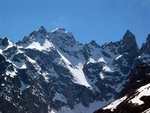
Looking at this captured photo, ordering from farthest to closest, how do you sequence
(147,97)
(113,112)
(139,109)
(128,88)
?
(128,88) < (113,112) < (147,97) < (139,109)

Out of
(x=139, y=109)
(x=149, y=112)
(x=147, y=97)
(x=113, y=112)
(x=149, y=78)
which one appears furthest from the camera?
(x=149, y=78)

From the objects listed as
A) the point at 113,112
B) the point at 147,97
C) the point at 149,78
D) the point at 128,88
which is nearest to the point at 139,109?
the point at 147,97

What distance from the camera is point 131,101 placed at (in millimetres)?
110438

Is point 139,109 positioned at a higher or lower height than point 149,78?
lower

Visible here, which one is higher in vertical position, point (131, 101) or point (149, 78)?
point (149, 78)

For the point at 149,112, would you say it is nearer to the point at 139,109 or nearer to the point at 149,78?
the point at 139,109

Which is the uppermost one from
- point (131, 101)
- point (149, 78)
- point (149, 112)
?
point (149, 78)

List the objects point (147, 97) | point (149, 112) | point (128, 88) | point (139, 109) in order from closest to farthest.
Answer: point (149, 112)
point (139, 109)
point (147, 97)
point (128, 88)

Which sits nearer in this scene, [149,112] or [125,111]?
[149,112]

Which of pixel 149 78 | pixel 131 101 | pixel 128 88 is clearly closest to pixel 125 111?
pixel 131 101

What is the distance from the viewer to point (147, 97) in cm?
10612

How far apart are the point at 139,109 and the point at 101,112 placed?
25.8 metres

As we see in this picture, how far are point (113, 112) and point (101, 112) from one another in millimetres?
6471

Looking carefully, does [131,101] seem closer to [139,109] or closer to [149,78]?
[139,109]
